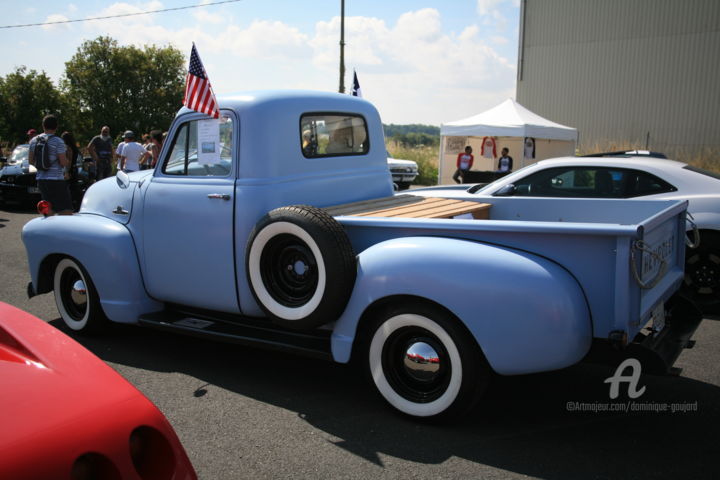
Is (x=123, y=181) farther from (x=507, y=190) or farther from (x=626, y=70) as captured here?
(x=626, y=70)

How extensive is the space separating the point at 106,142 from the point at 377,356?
1177 centimetres

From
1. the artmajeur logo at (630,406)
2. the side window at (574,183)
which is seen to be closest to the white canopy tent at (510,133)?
the side window at (574,183)

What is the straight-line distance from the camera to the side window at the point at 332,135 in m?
4.47

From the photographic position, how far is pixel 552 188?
6.59 meters

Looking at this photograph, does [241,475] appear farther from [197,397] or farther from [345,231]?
[345,231]

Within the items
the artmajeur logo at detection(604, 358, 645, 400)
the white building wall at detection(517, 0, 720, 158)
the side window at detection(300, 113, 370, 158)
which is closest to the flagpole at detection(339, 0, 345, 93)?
the white building wall at detection(517, 0, 720, 158)

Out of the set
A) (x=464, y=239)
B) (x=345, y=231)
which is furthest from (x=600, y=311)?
(x=345, y=231)

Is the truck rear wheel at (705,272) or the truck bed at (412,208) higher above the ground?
the truck bed at (412,208)

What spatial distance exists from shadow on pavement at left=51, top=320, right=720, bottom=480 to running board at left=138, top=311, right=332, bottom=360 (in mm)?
319

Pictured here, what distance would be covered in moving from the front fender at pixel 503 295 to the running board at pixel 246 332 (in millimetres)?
723

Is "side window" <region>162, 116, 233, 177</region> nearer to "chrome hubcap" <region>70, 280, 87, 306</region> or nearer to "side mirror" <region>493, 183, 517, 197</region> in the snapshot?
"chrome hubcap" <region>70, 280, 87, 306</region>

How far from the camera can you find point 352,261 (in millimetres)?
3561

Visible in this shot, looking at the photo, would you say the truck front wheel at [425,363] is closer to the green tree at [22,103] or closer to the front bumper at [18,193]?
the front bumper at [18,193]

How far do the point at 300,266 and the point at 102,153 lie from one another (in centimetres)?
1113
